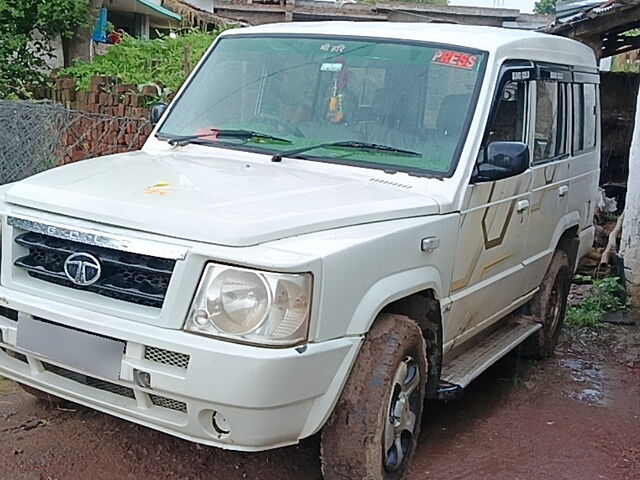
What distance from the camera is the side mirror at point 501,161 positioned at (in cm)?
407

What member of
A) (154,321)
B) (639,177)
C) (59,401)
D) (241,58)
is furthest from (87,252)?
(639,177)

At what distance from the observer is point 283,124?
A: 14.4 ft

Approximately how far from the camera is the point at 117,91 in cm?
855

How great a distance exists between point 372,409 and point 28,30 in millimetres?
10069

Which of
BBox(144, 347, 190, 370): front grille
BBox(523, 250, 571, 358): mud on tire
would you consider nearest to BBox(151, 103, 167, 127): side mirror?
BBox(144, 347, 190, 370): front grille

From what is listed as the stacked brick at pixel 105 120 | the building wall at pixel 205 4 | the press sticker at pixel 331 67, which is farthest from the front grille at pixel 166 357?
the building wall at pixel 205 4

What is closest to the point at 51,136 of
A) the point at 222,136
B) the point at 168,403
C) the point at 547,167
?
the point at 222,136

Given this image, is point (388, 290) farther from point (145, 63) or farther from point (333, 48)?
point (145, 63)

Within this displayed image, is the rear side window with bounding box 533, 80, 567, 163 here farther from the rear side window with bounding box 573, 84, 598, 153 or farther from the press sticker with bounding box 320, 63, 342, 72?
the press sticker with bounding box 320, 63, 342, 72

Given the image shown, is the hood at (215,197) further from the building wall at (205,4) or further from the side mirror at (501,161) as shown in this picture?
the building wall at (205,4)

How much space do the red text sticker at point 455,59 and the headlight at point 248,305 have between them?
6.34 ft

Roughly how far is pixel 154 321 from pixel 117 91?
605 cm

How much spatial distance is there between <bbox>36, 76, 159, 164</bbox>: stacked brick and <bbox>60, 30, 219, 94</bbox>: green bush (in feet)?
2.92

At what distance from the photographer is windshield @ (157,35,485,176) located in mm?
4176
